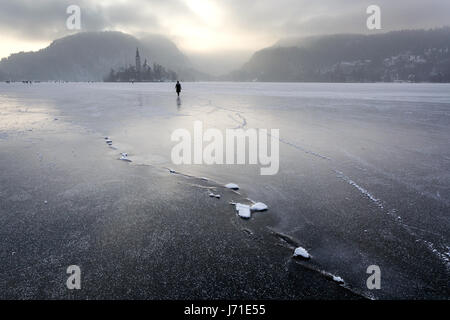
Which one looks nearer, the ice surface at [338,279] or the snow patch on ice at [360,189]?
the ice surface at [338,279]

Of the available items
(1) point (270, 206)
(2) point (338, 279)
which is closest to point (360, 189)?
(1) point (270, 206)

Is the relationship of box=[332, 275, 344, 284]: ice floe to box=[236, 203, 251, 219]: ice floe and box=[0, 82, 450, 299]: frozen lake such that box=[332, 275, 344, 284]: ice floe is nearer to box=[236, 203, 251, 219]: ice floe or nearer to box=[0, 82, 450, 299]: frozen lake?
box=[0, 82, 450, 299]: frozen lake

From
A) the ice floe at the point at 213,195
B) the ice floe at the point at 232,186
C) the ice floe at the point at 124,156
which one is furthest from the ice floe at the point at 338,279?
the ice floe at the point at 124,156

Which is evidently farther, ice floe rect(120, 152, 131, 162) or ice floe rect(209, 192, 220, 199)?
ice floe rect(120, 152, 131, 162)

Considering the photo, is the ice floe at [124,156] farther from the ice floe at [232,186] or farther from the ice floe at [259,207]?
the ice floe at [259,207]

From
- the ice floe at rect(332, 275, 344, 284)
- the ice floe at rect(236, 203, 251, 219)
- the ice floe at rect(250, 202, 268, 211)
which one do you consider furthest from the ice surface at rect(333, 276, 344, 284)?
the ice floe at rect(250, 202, 268, 211)

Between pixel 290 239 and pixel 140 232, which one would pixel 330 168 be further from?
pixel 140 232

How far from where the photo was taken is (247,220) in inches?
168

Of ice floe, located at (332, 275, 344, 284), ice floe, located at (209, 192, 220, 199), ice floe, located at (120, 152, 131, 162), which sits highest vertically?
ice floe, located at (120, 152, 131, 162)

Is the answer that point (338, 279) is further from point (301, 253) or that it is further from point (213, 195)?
point (213, 195)

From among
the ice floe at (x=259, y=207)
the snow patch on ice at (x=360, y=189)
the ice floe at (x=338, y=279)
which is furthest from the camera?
the snow patch on ice at (x=360, y=189)

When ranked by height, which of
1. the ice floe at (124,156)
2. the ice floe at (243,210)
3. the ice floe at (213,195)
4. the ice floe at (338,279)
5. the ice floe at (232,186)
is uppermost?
the ice floe at (124,156)

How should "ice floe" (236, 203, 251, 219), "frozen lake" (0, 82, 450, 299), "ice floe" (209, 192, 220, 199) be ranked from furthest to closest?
"ice floe" (209, 192, 220, 199), "ice floe" (236, 203, 251, 219), "frozen lake" (0, 82, 450, 299)

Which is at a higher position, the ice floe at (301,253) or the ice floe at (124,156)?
the ice floe at (124,156)
